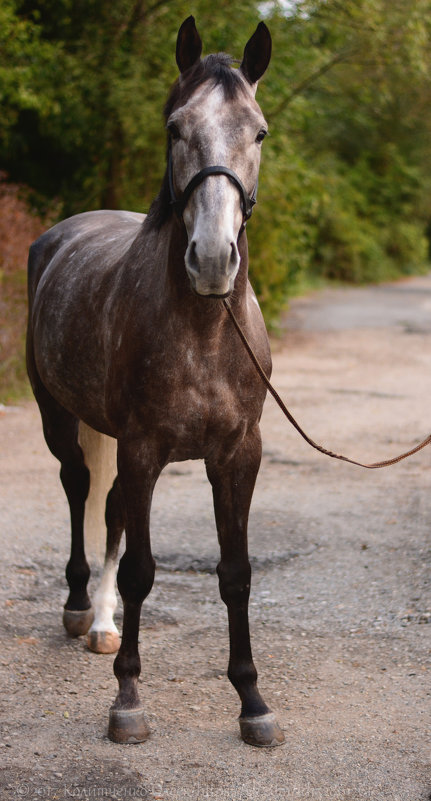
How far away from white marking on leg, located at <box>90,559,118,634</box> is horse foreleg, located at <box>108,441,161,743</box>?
0.65 metres

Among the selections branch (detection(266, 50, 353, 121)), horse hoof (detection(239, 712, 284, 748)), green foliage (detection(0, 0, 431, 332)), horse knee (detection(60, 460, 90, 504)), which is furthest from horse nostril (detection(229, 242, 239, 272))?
branch (detection(266, 50, 353, 121))

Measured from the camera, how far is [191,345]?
2992 mm

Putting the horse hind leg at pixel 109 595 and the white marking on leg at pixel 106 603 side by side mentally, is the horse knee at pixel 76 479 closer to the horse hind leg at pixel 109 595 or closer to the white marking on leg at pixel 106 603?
the horse hind leg at pixel 109 595

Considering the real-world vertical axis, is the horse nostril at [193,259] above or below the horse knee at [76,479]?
above

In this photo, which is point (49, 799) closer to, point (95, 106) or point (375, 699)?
point (375, 699)

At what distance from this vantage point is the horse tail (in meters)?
4.16

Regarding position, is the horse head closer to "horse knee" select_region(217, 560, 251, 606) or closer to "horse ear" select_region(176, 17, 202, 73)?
"horse ear" select_region(176, 17, 202, 73)

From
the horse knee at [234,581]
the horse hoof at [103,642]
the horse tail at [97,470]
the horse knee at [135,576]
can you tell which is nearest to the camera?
the horse knee at [135,576]

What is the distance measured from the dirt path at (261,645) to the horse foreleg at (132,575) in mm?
80

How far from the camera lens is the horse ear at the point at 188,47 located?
9.32 feet

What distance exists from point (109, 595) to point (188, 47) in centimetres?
232

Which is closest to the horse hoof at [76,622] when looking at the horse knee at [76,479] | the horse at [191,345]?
the horse knee at [76,479]

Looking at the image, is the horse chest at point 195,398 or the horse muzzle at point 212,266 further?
the horse chest at point 195,398

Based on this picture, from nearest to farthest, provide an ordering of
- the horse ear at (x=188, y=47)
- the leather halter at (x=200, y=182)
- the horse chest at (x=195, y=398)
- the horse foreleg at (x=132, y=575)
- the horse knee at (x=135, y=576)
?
the leather halter at (x=200, y=182) < the horse ear at (x=188, y=47) < the horse chest at (x=195, y=398) < the horse foreleg at (x=132, y=575) < the horse knee at (x=135, y=576)
